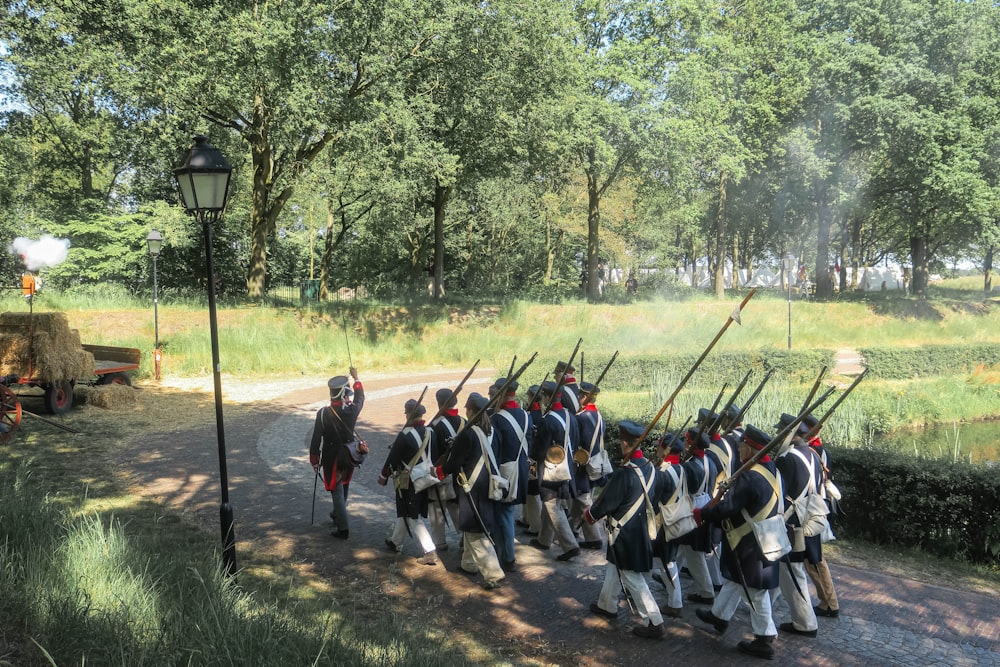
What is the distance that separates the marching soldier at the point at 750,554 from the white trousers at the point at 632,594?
0.56 metres

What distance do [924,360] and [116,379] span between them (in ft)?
73.4

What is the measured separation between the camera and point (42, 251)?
24.2 metres

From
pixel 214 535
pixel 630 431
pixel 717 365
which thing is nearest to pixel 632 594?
pixel 630 431

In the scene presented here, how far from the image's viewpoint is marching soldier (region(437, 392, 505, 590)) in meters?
6.84

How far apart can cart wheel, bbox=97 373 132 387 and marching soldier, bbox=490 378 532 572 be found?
41.9 ft

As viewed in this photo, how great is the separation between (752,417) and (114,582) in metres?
9.75

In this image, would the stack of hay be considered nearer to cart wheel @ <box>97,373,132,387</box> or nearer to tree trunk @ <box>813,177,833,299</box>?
cart wheel @ <box>97,373,132,387</box>

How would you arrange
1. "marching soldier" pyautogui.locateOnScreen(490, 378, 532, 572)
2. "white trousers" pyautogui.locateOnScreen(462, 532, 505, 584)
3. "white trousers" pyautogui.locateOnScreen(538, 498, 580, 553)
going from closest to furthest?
"white trousers" pyautogui.locateOnScreen(462, 532, 505, 584) < "marching soldier" pyautogui.locateOnScreen(490, 378, 532, 572) < "white trousers" pyautogui.locateOnScreen(538, 498, 580, 553)

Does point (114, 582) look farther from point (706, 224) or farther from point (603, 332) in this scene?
point (706, 224)

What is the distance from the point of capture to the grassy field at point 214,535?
4543 millimetres

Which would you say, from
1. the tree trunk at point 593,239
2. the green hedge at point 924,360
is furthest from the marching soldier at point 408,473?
the tree trunk at point 593,239

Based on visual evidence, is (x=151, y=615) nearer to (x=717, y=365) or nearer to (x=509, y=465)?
(x=509, y=465)

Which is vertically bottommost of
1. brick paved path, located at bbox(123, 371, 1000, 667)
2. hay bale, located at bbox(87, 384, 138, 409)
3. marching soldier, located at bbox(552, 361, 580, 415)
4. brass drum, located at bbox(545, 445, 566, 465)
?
brick paved path, located at bbox(123, 371, 1000, 667)

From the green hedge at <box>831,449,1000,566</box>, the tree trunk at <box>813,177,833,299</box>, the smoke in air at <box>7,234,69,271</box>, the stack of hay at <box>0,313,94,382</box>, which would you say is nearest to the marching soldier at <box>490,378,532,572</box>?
the green hedge at <box>831,449,1000,566</box>
